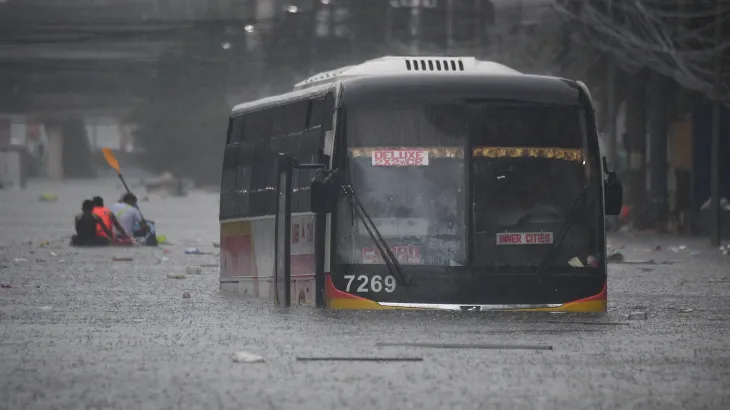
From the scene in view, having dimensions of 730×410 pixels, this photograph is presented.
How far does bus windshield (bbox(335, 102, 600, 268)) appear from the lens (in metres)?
18.1

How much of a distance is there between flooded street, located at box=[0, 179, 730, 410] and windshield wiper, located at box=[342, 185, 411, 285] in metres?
0.43

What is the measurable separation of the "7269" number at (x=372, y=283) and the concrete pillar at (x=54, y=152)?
139827 mm

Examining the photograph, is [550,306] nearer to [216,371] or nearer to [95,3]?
[216,371]

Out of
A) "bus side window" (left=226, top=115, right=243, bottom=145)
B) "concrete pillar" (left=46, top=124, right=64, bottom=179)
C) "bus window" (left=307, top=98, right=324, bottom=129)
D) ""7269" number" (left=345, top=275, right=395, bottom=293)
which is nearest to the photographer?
""7269" number" (left=345, top=275, right=395, bottom=293)

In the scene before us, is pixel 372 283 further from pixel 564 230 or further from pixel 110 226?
pixel 110 226

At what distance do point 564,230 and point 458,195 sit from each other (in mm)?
1018

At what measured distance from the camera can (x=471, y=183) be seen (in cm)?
1827

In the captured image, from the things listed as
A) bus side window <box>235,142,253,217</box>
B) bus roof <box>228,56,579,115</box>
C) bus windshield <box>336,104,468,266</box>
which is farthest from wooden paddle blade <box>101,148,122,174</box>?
bus windshield <box>336,104,468,266</box>

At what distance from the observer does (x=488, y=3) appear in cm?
5653

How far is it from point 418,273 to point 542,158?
1.65 m

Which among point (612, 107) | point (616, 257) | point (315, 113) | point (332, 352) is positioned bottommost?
point (616, 257)

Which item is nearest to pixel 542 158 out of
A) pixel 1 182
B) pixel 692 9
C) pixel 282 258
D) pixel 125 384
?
pixel 282 258

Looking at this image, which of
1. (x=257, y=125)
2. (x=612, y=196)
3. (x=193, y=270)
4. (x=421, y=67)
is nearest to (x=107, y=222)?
(x=193, y=270)

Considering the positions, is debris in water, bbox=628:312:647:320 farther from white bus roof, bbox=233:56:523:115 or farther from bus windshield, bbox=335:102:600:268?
white bus roof, bbox=233:56:523:115
